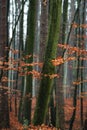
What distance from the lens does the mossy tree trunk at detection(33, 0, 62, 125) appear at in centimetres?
845

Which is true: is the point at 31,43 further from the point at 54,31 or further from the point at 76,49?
the point at 54,31

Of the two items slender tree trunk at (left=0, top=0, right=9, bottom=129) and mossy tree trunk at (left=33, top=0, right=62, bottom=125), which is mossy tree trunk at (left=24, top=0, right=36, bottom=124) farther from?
mossy tree trunk at (left=33, top=0, right=62, bottom=125)

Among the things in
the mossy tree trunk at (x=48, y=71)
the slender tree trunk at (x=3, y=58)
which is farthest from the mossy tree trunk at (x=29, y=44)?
the mossy tree trunk at (x=48, y=71)

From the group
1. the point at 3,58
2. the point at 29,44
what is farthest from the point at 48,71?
the point at 3,58

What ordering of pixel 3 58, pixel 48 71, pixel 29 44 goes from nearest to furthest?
pixel 48 71 → pixel 29 44 → pixel 3 58

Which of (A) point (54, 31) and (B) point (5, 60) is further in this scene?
(B) point (5, 60)

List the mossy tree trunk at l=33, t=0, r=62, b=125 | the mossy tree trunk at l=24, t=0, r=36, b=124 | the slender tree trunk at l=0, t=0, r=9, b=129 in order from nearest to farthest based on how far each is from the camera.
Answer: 1. the mossy tree trunk at l=33, t=0, r=62, b=125
2. the slender tree trunk at l=0, t=0, r=9, b=129
3. the mossy tree trunk at l=24, t=0, r=36, b=124

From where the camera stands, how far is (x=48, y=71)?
334 inches

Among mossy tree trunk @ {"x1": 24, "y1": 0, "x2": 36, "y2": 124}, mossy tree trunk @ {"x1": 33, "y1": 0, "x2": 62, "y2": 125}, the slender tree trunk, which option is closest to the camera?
mossy tree trunk @ {"x1": 33, "y1": 0, "x2": 62, "y2": 125}

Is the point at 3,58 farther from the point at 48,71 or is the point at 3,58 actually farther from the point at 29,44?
the point at 48,71

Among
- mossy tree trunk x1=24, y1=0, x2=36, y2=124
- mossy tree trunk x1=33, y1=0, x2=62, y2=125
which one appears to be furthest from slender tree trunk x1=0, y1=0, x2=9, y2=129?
mossy tree trunk x1=33, y1=0, x2=62, y2=125

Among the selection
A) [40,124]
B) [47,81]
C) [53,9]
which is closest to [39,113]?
[40,124]

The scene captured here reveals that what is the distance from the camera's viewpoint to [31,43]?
Answer: 12469mm

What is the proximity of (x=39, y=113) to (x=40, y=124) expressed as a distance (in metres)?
0.30
